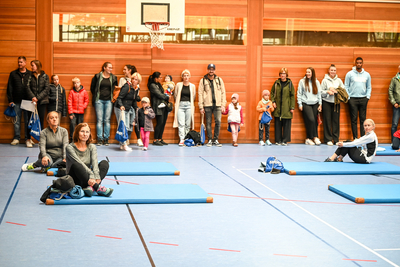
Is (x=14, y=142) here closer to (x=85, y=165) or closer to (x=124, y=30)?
(x=124, y=30)

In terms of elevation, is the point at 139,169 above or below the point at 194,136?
below

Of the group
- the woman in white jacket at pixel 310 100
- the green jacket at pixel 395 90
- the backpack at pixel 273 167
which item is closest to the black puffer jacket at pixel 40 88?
the backpack at pixel 273 167

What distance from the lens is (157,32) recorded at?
11.5 meters

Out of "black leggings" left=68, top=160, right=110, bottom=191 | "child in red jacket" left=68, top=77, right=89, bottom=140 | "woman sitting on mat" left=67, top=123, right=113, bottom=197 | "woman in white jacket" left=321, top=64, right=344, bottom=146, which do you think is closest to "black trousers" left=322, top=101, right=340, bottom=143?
"woman in white jacket" left=321, top=64, right=344, bottom=146

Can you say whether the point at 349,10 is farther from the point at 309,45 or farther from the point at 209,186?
the point at 209,186

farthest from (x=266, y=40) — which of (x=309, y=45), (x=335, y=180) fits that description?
(x=335, y=180)

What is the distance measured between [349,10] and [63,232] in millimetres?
11018

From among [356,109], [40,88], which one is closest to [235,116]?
[356,109]

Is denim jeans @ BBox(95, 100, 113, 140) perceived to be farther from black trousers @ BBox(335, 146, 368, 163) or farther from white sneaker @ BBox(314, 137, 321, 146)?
black trousers @ BBox(335, 146, 368, 163)

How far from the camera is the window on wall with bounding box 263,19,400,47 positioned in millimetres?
12289

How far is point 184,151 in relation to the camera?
10.2 m

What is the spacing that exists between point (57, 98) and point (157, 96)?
2.43 m

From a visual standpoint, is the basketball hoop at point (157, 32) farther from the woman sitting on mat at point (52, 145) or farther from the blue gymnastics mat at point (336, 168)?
the blue gymnastics mat at point (336, 168)

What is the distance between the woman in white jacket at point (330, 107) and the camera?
12156mm
